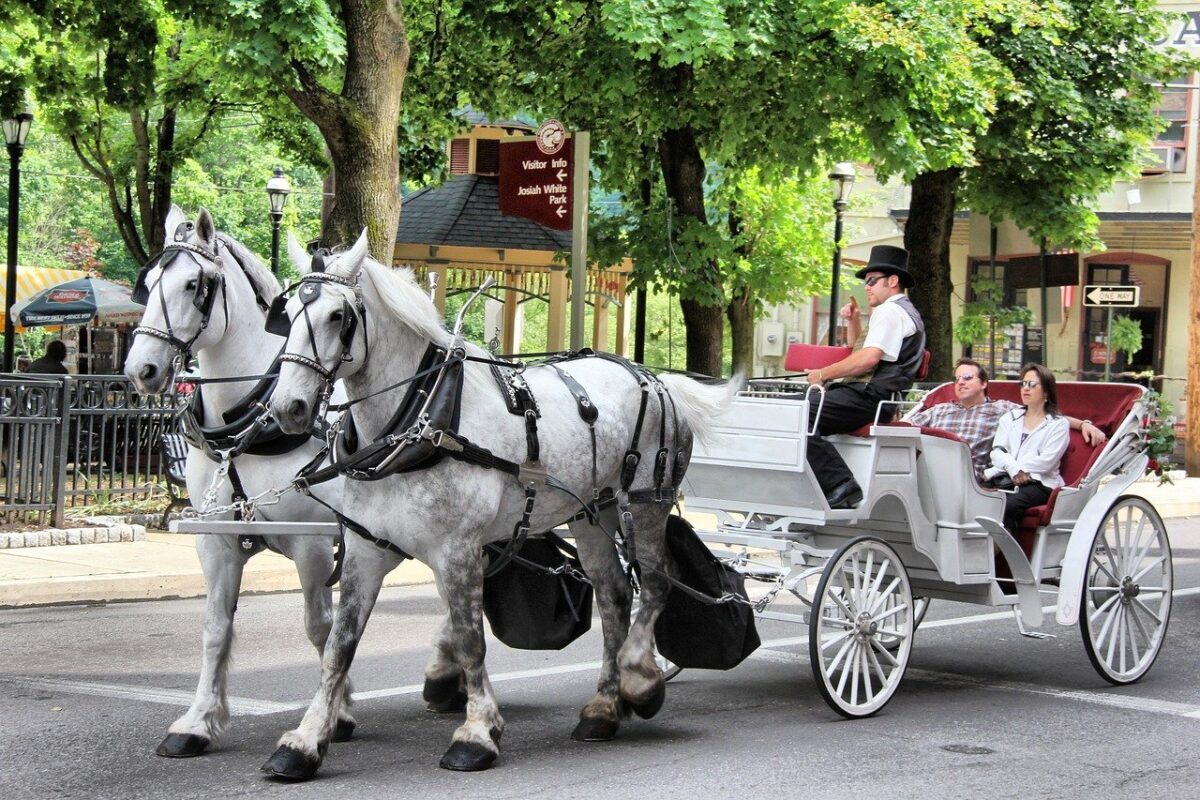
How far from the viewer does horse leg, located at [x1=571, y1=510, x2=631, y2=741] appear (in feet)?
22.4

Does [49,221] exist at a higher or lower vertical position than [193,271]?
higher

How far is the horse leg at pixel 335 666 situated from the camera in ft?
18.8

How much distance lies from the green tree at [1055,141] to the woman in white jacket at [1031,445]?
44.1 ft

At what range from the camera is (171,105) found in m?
25.4

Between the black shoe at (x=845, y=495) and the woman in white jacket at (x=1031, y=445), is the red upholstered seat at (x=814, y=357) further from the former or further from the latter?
the woman in white jacket at (x=1031, y=445)

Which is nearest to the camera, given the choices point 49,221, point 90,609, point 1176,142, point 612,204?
point 90,609

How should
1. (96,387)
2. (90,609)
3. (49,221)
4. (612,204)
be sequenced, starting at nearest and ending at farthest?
(90,609)
(96,387)
(612,204)
(49,221)

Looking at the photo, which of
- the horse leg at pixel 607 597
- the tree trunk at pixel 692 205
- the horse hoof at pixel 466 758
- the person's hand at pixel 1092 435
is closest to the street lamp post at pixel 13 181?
the tree trunk at pixel 692 205

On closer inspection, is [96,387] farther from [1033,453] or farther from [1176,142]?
[1176,142]

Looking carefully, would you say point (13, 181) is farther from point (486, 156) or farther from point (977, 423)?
point (977, 423)

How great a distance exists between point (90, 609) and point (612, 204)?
15.4 metres

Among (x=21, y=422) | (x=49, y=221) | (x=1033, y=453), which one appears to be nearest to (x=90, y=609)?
(x=21, y=422)

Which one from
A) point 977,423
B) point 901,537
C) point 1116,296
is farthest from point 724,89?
point 901,537

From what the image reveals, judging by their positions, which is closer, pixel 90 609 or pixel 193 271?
pixel 193 271
